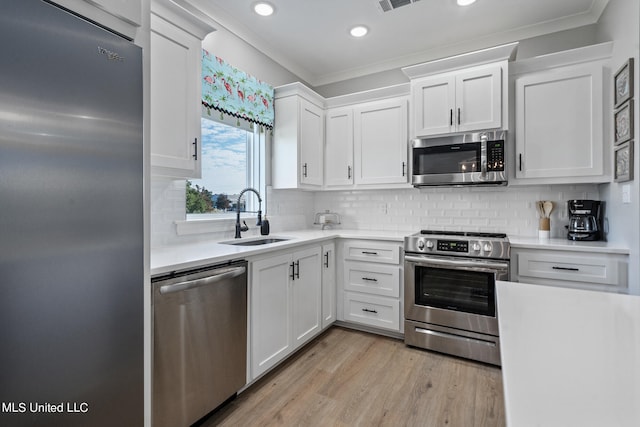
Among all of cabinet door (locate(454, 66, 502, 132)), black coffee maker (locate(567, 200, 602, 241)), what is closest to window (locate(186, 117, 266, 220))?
cabinet door (locate(454, 66, 502, 132))

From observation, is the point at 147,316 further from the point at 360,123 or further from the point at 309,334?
the point at 360,123

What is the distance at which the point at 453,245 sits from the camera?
252 cm

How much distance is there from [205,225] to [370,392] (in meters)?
1.68

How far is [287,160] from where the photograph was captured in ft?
10.3

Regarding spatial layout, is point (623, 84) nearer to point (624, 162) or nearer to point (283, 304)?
point (624, 162)

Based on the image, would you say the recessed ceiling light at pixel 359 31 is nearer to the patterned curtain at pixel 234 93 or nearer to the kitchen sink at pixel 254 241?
the patterned curtain at pixel 234 93

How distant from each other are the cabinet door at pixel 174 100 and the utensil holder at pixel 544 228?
2.80 meters

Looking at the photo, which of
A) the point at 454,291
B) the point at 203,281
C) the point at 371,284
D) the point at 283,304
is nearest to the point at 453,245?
the point at 454,291

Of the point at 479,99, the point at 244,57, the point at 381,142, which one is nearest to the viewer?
the point at 479,99

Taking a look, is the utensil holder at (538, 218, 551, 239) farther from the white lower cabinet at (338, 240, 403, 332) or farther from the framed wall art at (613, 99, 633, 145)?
the white lower cabinet at (338, 240, 403, 332)

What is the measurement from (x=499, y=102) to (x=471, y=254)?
128cm

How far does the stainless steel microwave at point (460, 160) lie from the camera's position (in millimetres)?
2582

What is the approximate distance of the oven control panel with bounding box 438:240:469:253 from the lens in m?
2.48

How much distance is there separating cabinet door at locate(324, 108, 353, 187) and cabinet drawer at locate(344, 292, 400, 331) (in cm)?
123
